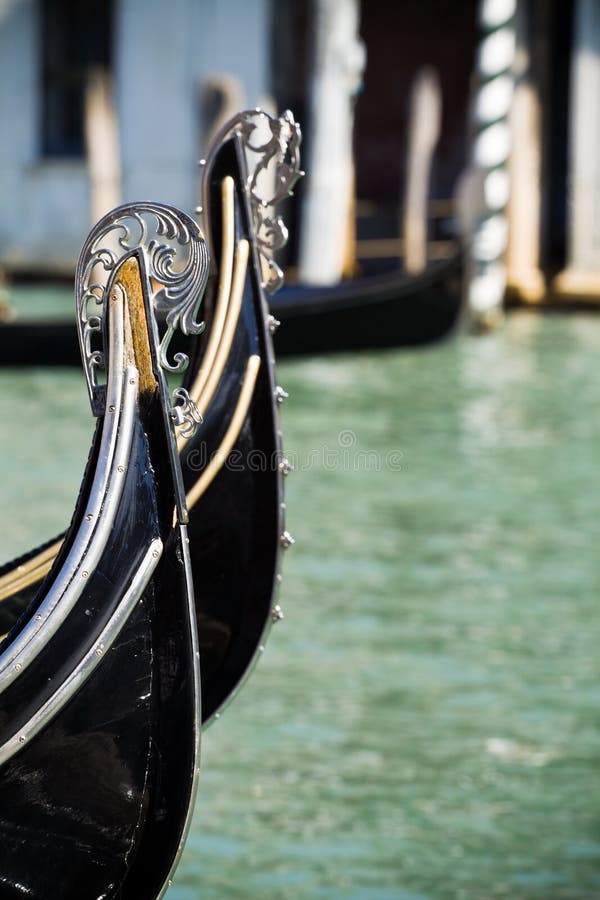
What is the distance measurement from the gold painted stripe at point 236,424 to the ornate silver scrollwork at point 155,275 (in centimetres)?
42

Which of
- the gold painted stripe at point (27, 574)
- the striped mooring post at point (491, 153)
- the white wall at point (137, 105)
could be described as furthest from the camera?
the white wall at point (137, 105)

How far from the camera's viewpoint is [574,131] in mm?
8156

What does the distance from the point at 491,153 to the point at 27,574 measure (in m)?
5.76

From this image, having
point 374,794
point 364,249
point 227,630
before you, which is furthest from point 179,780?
point 364,249

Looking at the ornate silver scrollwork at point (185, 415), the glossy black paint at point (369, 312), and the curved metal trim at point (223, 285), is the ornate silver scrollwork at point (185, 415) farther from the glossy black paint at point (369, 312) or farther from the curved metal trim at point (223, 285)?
the glossy black paint at point (369, 312)

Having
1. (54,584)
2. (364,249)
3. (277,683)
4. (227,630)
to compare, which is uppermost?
(54,584)

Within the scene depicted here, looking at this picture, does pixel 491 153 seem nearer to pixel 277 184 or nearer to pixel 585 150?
pixel 585 150

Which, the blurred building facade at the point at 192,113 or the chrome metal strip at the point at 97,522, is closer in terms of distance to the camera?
the chrome metal strip at the point at 97,522

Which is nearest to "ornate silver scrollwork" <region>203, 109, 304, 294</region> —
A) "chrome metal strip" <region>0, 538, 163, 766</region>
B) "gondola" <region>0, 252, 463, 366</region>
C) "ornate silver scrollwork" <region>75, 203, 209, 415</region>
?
"ornate silver scrollwork" <region>75, 203, 209, 415</region>

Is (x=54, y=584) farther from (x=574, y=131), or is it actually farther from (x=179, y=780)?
(x=574, y=131)

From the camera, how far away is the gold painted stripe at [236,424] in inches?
82.1

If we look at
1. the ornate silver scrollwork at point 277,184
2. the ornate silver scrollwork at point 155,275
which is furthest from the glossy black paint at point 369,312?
the ornate silver scrollwork at point 155,275

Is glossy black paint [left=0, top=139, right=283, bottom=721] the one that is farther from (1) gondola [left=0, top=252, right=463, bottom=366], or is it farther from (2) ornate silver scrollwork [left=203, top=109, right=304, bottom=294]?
(1) gondola [left=0, top=252, right=463, bottom=366]

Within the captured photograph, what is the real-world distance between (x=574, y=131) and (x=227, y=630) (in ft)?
20.9
